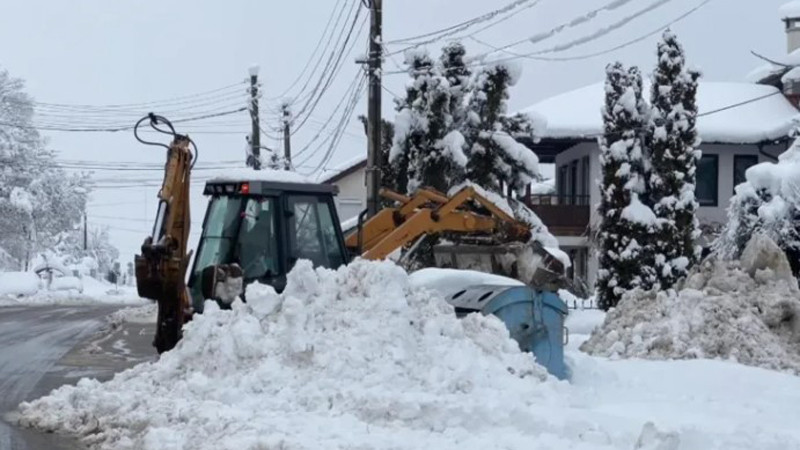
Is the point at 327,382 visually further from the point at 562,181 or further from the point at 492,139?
the point at 562,181

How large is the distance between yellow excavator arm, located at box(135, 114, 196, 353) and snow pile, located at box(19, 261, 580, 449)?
149 cm

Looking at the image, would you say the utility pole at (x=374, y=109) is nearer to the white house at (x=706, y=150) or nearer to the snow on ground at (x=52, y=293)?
the white house at (x=706, y=150)

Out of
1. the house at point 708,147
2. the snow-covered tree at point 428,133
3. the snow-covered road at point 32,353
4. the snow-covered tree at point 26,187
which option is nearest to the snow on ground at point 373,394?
the snow-covered road at point 32,353

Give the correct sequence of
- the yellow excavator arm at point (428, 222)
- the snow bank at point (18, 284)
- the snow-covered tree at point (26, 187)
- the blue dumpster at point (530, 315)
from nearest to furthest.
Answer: the blue dumpster at point (530, 315), the yellow excavator arm at point (428, 222), the snow bank at point (18, 284), the snow-covered tree at point (26, 187)

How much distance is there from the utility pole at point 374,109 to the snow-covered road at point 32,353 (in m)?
5.79

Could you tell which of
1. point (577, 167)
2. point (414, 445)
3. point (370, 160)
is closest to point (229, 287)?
point (414, 445)

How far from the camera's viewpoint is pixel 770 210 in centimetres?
2423

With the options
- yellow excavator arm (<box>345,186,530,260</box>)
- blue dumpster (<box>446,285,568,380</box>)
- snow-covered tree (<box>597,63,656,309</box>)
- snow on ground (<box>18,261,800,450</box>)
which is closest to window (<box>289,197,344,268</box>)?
yellow excavator arm (<box>345,186,530,260</box>)

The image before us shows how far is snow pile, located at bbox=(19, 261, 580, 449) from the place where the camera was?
10.2m

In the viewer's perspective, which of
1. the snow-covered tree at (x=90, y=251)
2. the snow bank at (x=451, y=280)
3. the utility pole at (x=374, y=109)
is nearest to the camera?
the snow bank at (x=451, y=280)

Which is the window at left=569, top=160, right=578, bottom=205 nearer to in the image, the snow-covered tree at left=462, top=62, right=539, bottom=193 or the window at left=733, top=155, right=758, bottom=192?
the window at left=733, top=155, right=758, bottom=192

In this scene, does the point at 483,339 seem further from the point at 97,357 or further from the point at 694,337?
the point at 97,357

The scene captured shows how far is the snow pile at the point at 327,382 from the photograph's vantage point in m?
10.2

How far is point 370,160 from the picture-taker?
22500 millimetres
